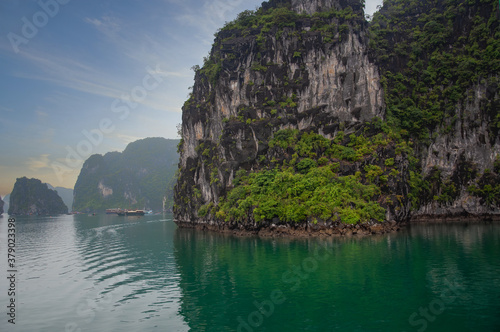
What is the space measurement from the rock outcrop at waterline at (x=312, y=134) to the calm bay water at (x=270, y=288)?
12.3 metres

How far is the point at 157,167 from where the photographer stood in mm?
196125

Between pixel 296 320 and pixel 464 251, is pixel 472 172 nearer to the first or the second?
pixel 464 251

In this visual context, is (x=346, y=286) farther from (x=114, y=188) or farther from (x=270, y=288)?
(x=114, y=188)

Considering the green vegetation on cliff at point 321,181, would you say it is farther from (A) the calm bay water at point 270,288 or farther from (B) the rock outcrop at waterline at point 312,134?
(A) the calm bay water at point 270,288

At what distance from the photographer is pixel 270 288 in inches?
726

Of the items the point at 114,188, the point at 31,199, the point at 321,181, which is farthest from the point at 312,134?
the point at 114,188

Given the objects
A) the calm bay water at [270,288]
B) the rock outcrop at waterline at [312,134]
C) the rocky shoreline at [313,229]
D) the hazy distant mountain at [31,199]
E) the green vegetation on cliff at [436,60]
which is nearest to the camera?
the calm bay water at [270,288]

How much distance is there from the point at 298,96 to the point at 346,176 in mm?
17295

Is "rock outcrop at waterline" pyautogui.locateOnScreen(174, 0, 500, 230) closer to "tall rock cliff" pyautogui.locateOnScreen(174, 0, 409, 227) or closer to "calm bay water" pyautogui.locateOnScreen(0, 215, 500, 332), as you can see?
"tall rock cliff" pyautogui.locateOnScreen(174, 0, 409, 227)

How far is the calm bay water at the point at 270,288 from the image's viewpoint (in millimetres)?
13844

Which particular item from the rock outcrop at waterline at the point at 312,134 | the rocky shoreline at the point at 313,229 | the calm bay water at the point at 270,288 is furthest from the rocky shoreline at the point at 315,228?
the calm bay water at the point at 270,288

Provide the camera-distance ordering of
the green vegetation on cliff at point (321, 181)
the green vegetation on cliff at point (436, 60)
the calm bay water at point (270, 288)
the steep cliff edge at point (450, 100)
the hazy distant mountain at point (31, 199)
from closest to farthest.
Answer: the calm bay water at point (270, 288) < the green vegetation on cliff at point (321, 181) < the steep cliff edge at point (450, 100) < the green vegetation on cliff at point (436, 60) < the hazy distant mountain at point (31, 199)

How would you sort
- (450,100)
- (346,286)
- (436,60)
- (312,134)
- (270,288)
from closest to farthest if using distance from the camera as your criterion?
1. (346,286)
2. (270,288)
3. (312,134)
4. (450,100)
5. (436,60)

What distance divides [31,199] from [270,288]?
152 meters
